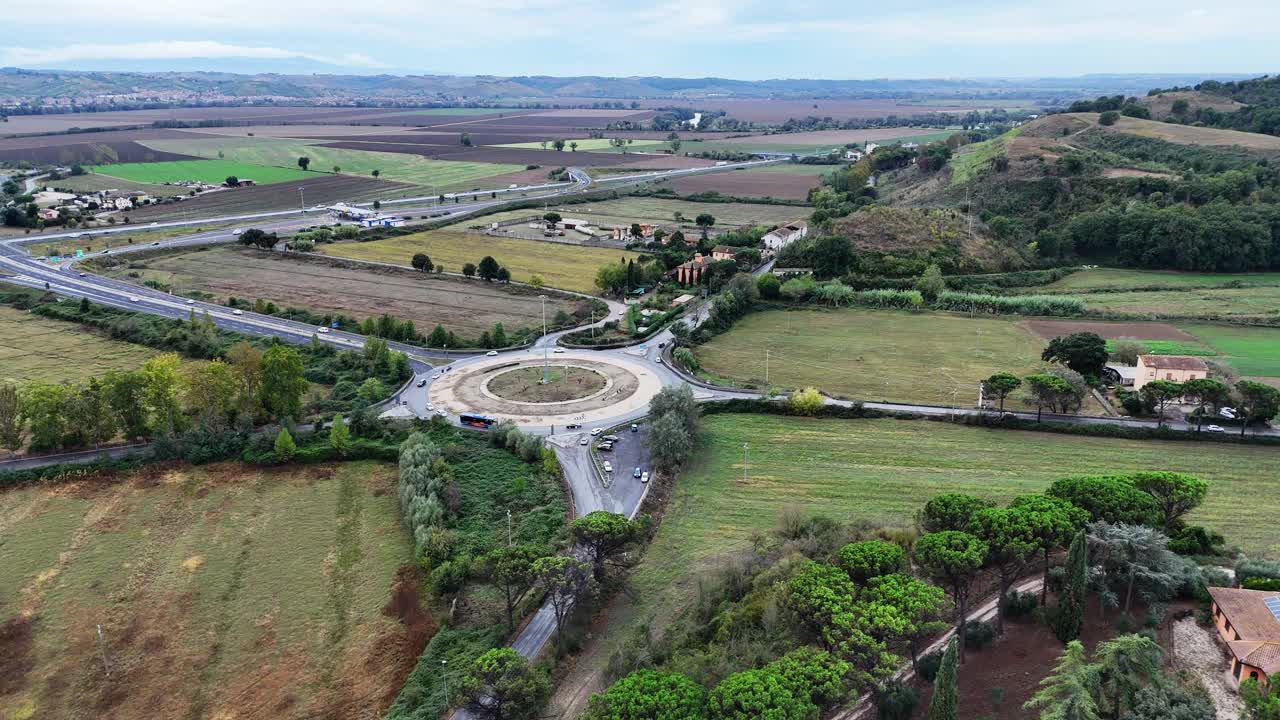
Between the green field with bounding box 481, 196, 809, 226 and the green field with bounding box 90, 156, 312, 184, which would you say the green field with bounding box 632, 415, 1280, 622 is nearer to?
the green field with bounding box 481, 196, 809, 226

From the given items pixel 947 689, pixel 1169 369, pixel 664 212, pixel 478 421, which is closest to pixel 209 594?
pixel 478 421

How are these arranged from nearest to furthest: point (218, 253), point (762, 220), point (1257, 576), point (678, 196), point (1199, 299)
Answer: point (1257, 576) < point (1199, 299) < point (218, 253) < point (762, 220) < point (678, 196)

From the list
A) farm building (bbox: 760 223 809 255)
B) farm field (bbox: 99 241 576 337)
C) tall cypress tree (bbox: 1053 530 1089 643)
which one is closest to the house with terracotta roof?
tall cypress tree (bbox: 1053 530 1089 643)

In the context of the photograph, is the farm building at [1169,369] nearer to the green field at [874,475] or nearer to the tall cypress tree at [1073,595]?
the green field at [874,475]

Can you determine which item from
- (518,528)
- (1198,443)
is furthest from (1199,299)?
(518,528)

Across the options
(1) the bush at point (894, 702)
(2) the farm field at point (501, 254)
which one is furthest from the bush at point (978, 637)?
(2) the farm field at point (501, 254)

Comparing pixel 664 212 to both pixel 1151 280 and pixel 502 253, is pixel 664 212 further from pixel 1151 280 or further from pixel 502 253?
pixel 1151 280

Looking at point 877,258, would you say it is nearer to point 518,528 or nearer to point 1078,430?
point 1078,430
